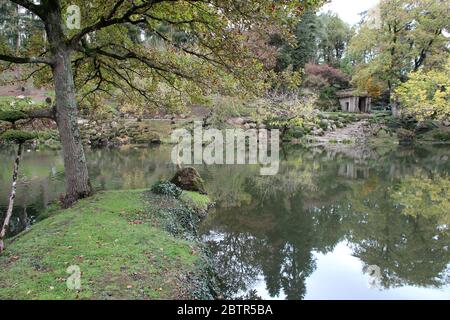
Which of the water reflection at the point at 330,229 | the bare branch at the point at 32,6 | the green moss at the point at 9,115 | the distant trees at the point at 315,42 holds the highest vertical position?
the distant trees at the point at 315,42

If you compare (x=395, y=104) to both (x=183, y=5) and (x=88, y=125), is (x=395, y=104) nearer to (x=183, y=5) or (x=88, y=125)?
(x=88, y=125)

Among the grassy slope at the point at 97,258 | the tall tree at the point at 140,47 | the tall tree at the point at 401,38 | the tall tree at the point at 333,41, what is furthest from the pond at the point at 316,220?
the tall tree at the point at 333,41

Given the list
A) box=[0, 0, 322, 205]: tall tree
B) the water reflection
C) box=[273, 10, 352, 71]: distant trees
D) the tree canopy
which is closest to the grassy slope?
the water reflection

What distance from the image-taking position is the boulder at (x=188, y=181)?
1481 cm

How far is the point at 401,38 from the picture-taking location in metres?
39.8

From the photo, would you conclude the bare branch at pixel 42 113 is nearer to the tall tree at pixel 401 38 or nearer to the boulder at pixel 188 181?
the boulder at pixel 188 181

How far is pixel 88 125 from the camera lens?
1485 inches

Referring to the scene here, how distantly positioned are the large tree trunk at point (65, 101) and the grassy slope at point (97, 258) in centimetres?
148

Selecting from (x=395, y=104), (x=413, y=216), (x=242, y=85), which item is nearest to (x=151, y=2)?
(x=242, y=85)

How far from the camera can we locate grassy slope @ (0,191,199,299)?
5.56 meters

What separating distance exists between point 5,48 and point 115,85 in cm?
391

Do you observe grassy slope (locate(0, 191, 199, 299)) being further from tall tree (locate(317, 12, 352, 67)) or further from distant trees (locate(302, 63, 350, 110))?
tall tree (locate(317, 12, 352, 67))

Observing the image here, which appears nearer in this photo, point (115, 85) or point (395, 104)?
point (115, 85)
